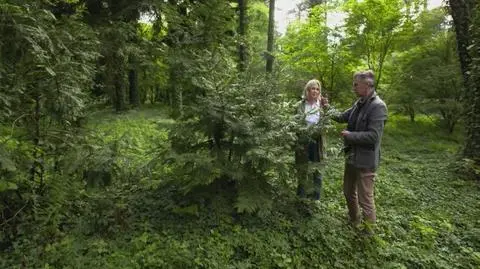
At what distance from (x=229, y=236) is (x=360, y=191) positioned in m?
1.68

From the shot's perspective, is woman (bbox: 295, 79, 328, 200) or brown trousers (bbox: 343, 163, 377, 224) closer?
brown trousers (bbox: 343, 163, 377, 224)

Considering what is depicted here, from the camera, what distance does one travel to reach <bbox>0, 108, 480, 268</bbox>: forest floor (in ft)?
11.7

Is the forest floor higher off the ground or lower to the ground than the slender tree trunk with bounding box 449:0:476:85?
lower

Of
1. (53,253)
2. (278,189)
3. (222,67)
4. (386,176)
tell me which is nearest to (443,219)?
(386,176)

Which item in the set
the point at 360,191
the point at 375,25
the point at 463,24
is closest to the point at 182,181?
the point at 360,191

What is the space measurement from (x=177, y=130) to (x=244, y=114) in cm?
82

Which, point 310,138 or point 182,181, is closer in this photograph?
point 182,181

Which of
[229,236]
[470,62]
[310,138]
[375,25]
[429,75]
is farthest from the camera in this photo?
[429,75]

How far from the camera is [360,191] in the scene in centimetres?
443

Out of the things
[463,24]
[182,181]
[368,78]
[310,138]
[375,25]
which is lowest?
[182,181]

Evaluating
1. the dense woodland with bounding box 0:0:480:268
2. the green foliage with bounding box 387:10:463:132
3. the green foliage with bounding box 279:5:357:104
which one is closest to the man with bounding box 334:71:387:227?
the dense woodland with bounding box 0:0:480:268

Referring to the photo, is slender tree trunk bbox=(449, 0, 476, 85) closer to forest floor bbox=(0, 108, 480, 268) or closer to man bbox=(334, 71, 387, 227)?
forest floor bbox=(0, 108, 480, 268)

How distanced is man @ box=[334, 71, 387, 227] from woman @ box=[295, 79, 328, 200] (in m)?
0.41

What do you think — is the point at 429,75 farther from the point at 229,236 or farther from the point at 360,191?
the point at 229,236
